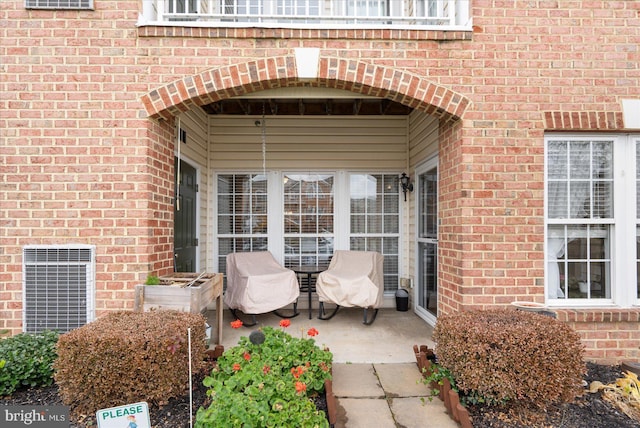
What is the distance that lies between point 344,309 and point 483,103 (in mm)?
3286

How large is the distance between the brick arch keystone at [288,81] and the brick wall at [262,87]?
0.01m

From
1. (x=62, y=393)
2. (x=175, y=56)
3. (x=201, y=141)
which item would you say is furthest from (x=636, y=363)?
(x=201, y=141)

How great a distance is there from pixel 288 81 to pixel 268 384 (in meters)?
2.72

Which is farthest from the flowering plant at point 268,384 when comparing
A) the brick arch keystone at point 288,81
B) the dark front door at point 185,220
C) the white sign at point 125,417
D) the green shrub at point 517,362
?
the brick arch keystone at point 288,81

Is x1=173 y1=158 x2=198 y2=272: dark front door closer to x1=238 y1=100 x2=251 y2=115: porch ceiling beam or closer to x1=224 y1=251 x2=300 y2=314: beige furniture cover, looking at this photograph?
x1=224 y1=251 x2=300 y2=314: beige furniture cover

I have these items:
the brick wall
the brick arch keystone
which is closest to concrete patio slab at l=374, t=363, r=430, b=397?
the brick wall

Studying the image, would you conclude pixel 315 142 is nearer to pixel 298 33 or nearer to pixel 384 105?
pixel 384 105

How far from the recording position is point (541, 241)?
3.56m

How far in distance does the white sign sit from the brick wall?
5.17 feet

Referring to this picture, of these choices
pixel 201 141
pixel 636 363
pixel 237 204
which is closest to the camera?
pixel 636 363

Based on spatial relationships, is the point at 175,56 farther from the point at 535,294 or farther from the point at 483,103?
the point at 535,294

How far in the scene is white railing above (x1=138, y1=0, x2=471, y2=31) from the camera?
11.5 feet

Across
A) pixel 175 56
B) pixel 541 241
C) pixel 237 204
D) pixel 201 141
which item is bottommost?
pixel 541 241

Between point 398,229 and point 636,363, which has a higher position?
point 398,229
